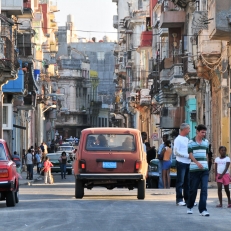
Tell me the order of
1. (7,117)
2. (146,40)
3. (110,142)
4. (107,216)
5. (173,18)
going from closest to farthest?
(107,216) → (110,142) → (173,18) → (7,117) → (146,40)

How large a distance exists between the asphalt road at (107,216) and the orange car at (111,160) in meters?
0.92

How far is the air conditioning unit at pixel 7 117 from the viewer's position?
59.4 m

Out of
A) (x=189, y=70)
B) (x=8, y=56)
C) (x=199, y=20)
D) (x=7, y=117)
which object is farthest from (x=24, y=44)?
(x=199, y=20)

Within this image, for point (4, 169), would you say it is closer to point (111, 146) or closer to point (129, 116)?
point (111, 146)

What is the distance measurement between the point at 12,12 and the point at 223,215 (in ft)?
119

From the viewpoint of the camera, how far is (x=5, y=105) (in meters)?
59.7

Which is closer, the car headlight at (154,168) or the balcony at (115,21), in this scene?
the car headlight at (154,168)

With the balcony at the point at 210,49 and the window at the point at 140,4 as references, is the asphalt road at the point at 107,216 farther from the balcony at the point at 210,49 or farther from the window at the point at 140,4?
the window at the point at 140,4

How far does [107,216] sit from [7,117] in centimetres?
4065

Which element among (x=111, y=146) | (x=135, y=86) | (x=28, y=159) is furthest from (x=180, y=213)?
(x=135, y=86)

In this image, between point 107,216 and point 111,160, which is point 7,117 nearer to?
point 111,160

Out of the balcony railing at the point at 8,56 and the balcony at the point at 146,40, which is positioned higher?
the balcony at the point at 146,40

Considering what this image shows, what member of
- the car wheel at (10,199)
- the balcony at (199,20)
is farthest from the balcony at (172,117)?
the car wheel at (10,199)

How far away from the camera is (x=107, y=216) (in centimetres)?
1931
